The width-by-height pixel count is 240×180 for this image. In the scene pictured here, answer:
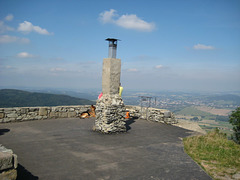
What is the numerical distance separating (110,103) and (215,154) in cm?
465

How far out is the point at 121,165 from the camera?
5336 millimetres

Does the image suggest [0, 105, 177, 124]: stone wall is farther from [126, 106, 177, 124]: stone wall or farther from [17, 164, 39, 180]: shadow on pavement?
[17, 164, 39, 180]: shadow on pavement

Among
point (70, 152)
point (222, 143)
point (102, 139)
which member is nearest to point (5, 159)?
point (70, 152)

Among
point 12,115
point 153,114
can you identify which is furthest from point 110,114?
point 12,115

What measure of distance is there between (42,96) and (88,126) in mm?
75040

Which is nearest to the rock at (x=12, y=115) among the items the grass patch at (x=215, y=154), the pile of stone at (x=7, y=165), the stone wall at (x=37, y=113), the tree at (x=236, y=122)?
the stone wall at (x=37, y=113)

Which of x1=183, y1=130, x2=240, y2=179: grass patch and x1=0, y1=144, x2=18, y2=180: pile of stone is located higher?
x1=0, y1=144, x2=18, y2=180: pile of stone

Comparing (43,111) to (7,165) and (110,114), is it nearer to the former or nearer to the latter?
(110,114)

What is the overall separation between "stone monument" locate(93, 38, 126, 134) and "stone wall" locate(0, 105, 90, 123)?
3557 millimetres

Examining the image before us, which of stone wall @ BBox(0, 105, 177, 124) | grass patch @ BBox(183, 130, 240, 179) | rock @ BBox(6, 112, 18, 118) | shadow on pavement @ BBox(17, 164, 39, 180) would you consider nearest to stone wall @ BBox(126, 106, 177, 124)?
stone wall @ BBox(0, 105, 177, 124)

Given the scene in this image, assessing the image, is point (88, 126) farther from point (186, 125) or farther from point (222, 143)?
point (222, 143)

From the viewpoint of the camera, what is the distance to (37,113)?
11148mm

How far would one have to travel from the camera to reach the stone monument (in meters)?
8.96

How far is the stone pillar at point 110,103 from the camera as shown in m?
8.95
